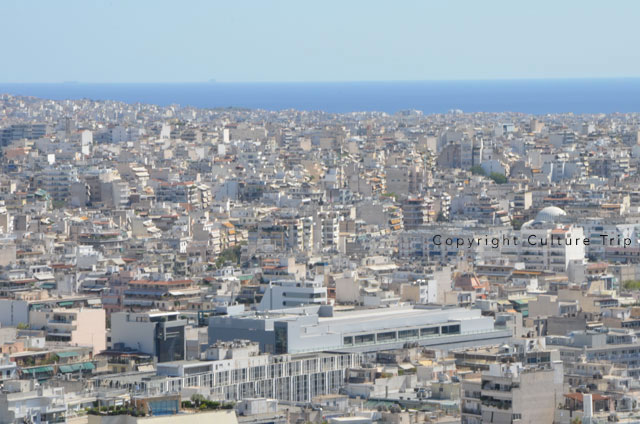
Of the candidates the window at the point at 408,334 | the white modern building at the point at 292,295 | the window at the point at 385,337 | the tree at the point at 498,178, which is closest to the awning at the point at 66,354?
the window at the point at 385,337

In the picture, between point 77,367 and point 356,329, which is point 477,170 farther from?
point 77,367

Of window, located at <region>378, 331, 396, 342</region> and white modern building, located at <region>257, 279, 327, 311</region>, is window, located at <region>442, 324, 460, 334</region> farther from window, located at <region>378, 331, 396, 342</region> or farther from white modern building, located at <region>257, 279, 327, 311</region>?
white modern building, located at <region>257, 279, 327, 311</region>

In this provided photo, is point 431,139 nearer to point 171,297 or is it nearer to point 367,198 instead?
point 367,198

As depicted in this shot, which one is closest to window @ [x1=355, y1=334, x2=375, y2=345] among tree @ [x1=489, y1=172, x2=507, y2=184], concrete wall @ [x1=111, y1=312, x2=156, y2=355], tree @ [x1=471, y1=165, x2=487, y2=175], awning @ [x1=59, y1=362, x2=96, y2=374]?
concrete wall @ [x1=111, y1=312, x2=156, y2=355]

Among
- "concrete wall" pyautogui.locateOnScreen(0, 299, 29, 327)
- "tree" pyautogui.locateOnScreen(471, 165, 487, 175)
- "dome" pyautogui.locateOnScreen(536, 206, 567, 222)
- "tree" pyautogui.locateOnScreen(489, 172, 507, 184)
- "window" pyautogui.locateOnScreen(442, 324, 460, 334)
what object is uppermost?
"window" pyautogui.locateOnScreen(442, 324, 460, 334)

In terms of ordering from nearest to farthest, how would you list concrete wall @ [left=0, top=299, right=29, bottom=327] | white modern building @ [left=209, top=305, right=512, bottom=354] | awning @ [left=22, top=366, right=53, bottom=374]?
awning @ [left=22, top=366, right=53, bottom=374] → white modern building @ [left=209, top=305, right=512, bottom=354] → concrete wall @ [left=0, top=299, right=29, bottom=327]

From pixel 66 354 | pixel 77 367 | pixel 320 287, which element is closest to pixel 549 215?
pixel 320 287

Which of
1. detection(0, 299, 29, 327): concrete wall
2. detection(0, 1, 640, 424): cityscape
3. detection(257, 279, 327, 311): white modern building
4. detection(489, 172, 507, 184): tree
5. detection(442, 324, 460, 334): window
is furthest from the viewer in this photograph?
detection(489, 172, 507, 184): tree

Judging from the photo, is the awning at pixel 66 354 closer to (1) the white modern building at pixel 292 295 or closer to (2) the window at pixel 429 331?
(1) the white modern building at pixel 292 295

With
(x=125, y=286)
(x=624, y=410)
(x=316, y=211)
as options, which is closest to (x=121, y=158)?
(x=316, y=211)
